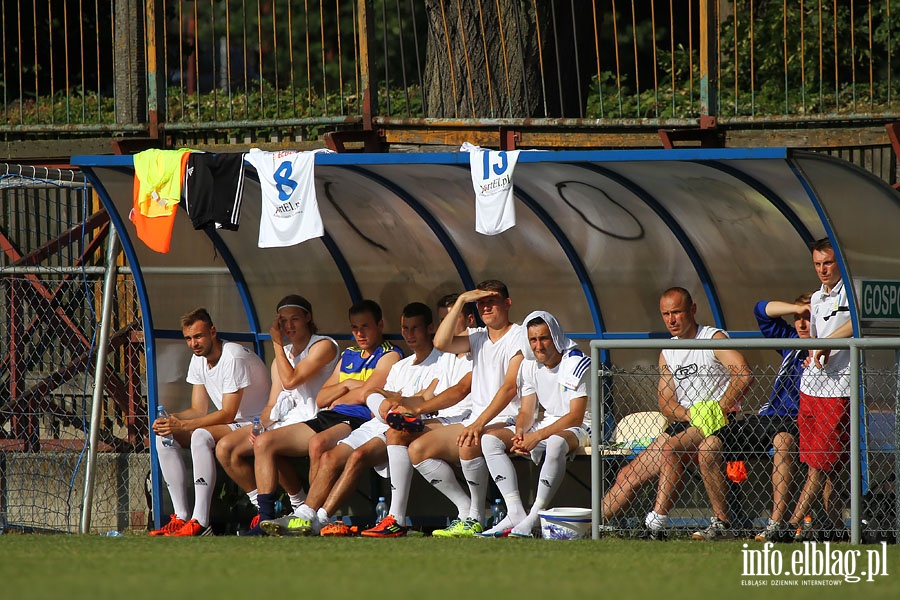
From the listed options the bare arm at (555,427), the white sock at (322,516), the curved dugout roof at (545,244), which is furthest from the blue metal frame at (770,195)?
the white sock at (322,516)

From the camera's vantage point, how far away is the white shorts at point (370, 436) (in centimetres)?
888

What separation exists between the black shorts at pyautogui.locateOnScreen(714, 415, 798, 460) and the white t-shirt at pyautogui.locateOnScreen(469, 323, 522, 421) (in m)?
1.61

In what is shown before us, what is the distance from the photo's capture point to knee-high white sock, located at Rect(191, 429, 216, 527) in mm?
A: 9094

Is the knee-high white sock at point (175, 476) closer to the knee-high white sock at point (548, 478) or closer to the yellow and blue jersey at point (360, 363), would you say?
the yellow and blue jersey at point (360, 363)

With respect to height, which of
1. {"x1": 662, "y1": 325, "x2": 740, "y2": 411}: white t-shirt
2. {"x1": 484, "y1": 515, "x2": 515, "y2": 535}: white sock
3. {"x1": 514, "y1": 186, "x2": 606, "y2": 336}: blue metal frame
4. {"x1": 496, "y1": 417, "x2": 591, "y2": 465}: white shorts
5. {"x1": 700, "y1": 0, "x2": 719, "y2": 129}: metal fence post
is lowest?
{"x1": 484, "y1": 515, "x2": 515, "y2": 535}: white sock

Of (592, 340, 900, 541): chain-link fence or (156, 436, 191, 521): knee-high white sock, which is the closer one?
(592, 340, 900, 541): chain-link fence

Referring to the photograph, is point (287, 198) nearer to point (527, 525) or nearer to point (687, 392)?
point (527, 525)

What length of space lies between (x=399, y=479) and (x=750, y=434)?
218 centimetres

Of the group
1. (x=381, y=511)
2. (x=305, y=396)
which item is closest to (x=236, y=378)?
(x=305, y=396)

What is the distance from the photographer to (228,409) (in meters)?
9.41

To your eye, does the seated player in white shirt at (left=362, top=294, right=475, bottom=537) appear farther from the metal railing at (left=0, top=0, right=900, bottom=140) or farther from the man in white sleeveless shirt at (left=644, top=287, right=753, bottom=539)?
the metal railing at (left=0, top=0, right=900, bottom=140)

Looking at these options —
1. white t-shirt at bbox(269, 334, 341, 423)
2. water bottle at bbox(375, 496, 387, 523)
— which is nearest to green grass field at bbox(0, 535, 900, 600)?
water bottle at bbox(375, 496, 387, 523)

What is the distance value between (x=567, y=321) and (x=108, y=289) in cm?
316

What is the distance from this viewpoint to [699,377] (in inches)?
327
